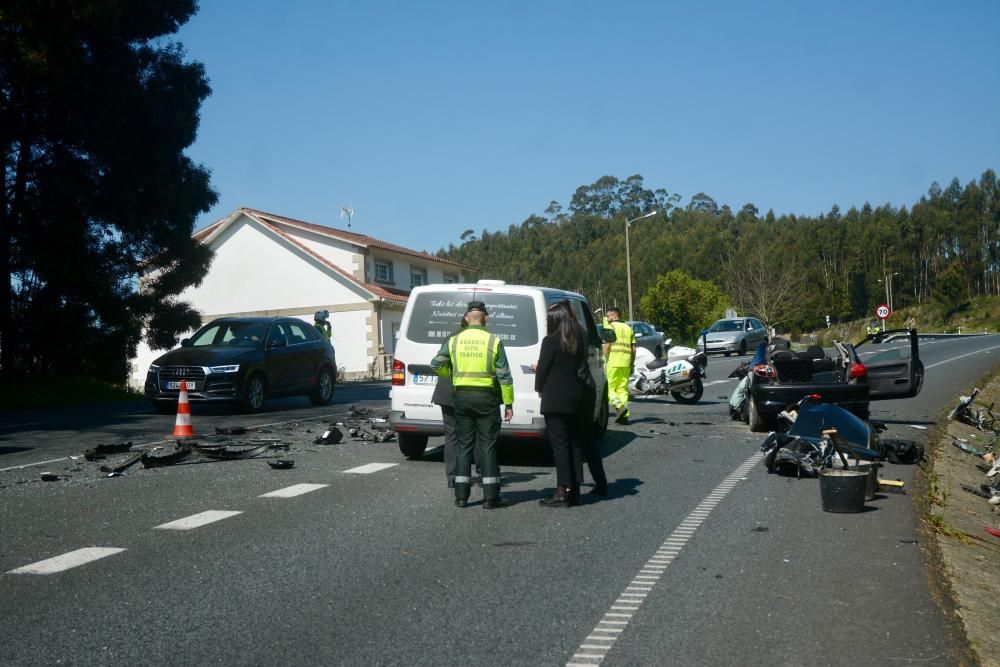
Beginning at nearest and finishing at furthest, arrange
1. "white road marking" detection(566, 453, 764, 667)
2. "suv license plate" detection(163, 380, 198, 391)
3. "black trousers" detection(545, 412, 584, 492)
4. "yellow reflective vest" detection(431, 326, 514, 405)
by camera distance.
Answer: "white road marking" detection(566, 453, 764, 667) → "black trousers" detection(545, 412, 584, 492) → "yellow reflective vest" detection(431, 326, 514, 405) → "suv license plate" detection(163, 380, 198, 391)

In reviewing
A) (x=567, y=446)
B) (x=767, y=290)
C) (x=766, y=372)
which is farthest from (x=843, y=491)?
(x=767, y=290)

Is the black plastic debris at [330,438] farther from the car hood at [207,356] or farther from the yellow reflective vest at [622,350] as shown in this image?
the car hood at [207,356]

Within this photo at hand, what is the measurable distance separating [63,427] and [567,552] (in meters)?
11.1

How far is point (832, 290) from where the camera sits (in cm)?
12175

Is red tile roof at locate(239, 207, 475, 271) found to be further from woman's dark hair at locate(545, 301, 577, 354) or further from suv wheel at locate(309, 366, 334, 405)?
woman's dark hair at locate(545, 301, 577, 354)

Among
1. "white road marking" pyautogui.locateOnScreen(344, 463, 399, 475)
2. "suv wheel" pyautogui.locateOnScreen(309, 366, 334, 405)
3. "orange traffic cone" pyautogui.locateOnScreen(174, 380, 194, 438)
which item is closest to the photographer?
"white road marking" pyautogui.locateOnScreen(344, 463, 399, 475)

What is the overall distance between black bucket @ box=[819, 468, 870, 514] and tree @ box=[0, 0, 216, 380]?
20.2 m

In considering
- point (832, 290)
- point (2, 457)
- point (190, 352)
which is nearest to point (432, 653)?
point (2, 457)

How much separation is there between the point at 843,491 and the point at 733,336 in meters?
38.1

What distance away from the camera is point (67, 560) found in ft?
21.1

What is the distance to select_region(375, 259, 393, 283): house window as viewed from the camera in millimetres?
49375

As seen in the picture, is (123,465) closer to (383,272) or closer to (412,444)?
(412,444)

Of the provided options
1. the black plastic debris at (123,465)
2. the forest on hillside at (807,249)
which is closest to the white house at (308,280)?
the black plastic debris at (123,465)

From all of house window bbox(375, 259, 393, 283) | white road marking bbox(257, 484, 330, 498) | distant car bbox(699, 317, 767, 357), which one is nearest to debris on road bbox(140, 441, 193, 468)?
white road marking bbox(257, 484, 330, 498)
